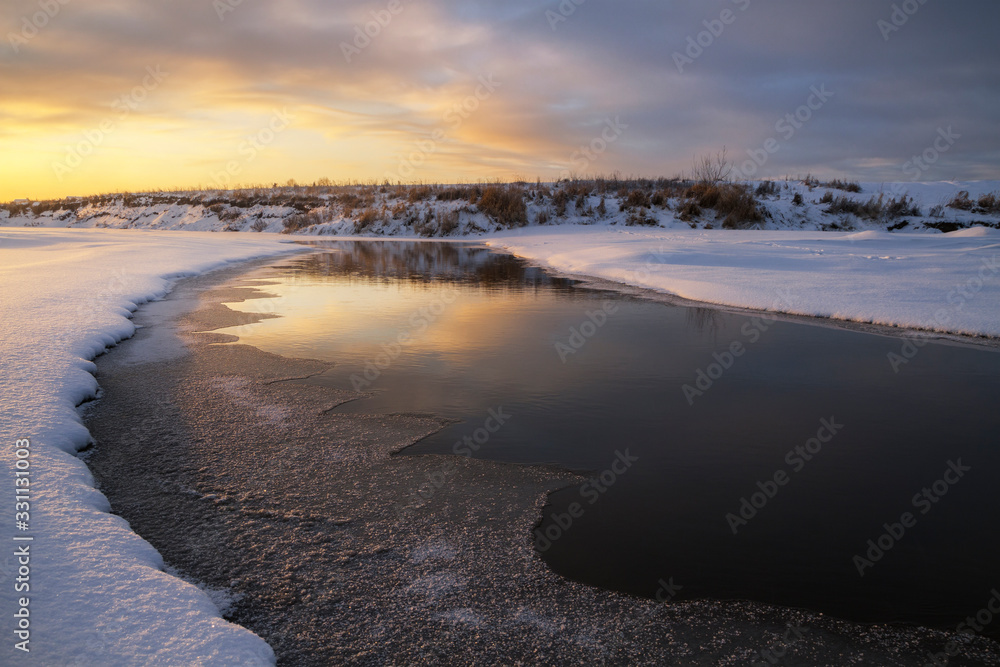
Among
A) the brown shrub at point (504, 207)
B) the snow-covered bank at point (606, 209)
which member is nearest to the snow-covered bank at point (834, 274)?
the snow-covered bank at point (606, 209)

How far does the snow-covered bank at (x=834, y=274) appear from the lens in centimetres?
862

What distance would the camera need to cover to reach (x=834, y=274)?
11.6 m

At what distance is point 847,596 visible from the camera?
273 cm

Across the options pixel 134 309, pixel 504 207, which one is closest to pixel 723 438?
pixel 134 309

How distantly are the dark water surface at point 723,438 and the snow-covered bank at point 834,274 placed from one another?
1114 mm

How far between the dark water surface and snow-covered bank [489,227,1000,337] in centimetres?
111

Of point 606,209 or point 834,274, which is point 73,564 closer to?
point 834,274

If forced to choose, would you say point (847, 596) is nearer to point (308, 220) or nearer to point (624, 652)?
point (624, 652)

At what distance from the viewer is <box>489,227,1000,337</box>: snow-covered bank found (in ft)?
28.3

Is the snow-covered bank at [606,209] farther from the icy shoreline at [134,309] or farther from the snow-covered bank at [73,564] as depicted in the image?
the snow-covered bank at [73,564]

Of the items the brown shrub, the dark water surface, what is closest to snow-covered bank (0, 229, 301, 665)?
the dark water surface

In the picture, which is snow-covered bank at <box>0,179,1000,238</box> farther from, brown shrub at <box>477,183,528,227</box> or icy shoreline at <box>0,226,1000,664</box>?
icy shoreline at <box>0,226,1000,664</box>

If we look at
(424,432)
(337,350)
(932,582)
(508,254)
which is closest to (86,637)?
(424,432)

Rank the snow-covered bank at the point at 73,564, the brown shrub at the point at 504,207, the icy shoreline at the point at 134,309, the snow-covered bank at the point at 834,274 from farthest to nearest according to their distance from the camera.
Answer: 1. the brown shrub at the point at 504,207
2. the snow-covered bank at the point at 834,274
3. the icy shoreline at the point at 134,309
4. the snow-covered bank at the point at 73,564
